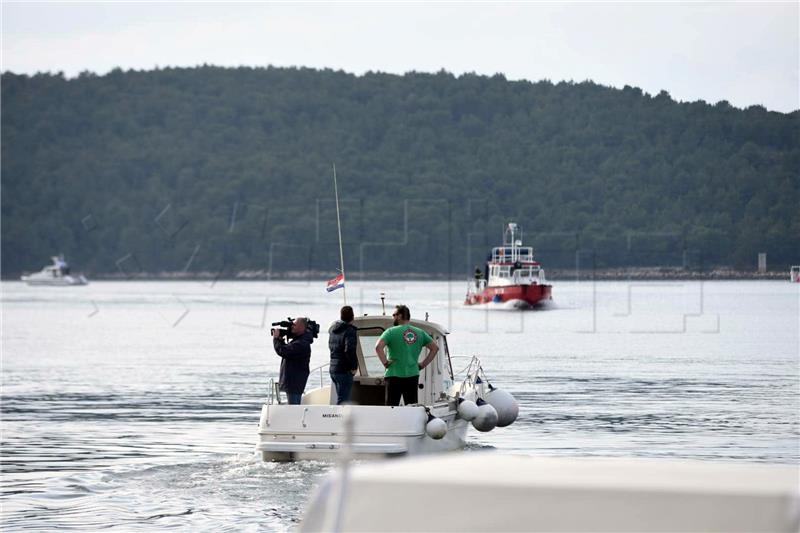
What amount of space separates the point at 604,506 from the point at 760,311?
114496 millimetres

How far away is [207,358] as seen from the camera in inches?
2103

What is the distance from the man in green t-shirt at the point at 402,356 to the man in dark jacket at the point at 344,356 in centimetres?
37

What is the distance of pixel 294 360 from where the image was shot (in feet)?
62.4

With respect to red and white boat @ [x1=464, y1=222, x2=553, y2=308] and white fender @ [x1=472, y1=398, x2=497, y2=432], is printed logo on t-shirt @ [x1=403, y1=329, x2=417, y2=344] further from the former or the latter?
red and white boat @ [x1=464, y1=222, x2=553, y2=308]

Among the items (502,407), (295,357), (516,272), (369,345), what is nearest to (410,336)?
(295,357)

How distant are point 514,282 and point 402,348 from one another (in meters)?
92.0

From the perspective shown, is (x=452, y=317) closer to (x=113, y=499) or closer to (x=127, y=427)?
(x=127, y=427)

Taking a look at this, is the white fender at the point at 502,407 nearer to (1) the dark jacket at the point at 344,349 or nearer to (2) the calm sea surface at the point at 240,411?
(2) the calm sea surface at the point at 240,411

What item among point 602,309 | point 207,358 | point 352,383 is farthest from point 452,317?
point 352,383

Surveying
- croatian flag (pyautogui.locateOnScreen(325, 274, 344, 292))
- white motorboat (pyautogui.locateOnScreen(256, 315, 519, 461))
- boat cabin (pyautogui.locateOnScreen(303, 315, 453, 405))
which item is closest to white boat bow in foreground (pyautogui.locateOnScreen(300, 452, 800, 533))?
white motorboat (pyautogui.locateOnScreen(256, 315, 519, 461))

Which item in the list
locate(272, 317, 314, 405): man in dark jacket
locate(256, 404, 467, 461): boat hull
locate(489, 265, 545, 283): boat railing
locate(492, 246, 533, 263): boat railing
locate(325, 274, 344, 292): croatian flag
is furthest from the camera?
locate(492, 246, 533, 263): boat railing

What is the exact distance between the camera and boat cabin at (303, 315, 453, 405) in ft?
66.7

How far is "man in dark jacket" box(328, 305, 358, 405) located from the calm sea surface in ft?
4.65

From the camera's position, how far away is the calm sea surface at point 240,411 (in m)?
16.8
